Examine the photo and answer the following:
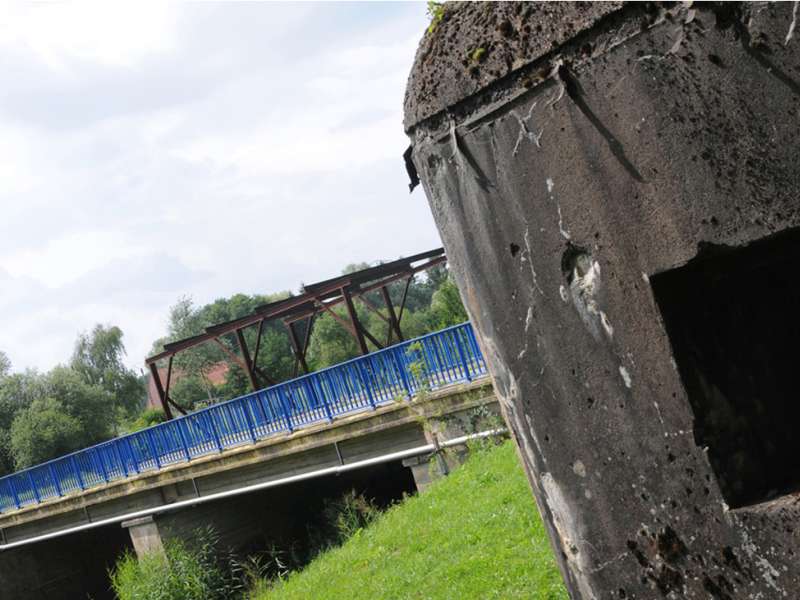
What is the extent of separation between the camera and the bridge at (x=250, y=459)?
11875 mm

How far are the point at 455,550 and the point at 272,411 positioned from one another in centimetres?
810

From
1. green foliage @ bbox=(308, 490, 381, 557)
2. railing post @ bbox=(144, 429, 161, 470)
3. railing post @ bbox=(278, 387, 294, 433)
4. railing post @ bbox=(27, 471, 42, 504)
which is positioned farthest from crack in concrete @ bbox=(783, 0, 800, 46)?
railing post @ bbox=(27, 471, 42, 504)

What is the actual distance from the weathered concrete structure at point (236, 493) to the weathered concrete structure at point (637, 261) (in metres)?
9.27

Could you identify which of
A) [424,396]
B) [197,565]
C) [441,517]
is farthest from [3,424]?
[441,517]

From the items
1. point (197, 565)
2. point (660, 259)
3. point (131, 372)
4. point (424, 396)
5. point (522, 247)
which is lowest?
point (197, 565)

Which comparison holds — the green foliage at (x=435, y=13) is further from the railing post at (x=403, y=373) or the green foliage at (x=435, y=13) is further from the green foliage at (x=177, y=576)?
the green foliage at (x=177, y=576)

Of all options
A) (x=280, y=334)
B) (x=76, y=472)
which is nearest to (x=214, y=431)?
(x=76, y=472)

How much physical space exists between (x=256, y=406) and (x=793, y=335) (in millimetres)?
13729

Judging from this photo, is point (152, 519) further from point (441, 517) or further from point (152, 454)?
point (441, 517)

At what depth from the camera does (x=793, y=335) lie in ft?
6.26

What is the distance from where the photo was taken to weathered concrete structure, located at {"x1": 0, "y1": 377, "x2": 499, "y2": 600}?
12219 mm

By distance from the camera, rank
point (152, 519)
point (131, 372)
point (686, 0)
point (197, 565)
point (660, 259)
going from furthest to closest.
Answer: point (131, 372) → point (152, 519) → point (197, 565) → point (660, 259) → point (686, 0)

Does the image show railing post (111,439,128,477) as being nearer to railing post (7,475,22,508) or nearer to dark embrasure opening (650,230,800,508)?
railing post (7,475,22,508)

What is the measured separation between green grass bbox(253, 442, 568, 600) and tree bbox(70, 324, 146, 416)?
37.8m
